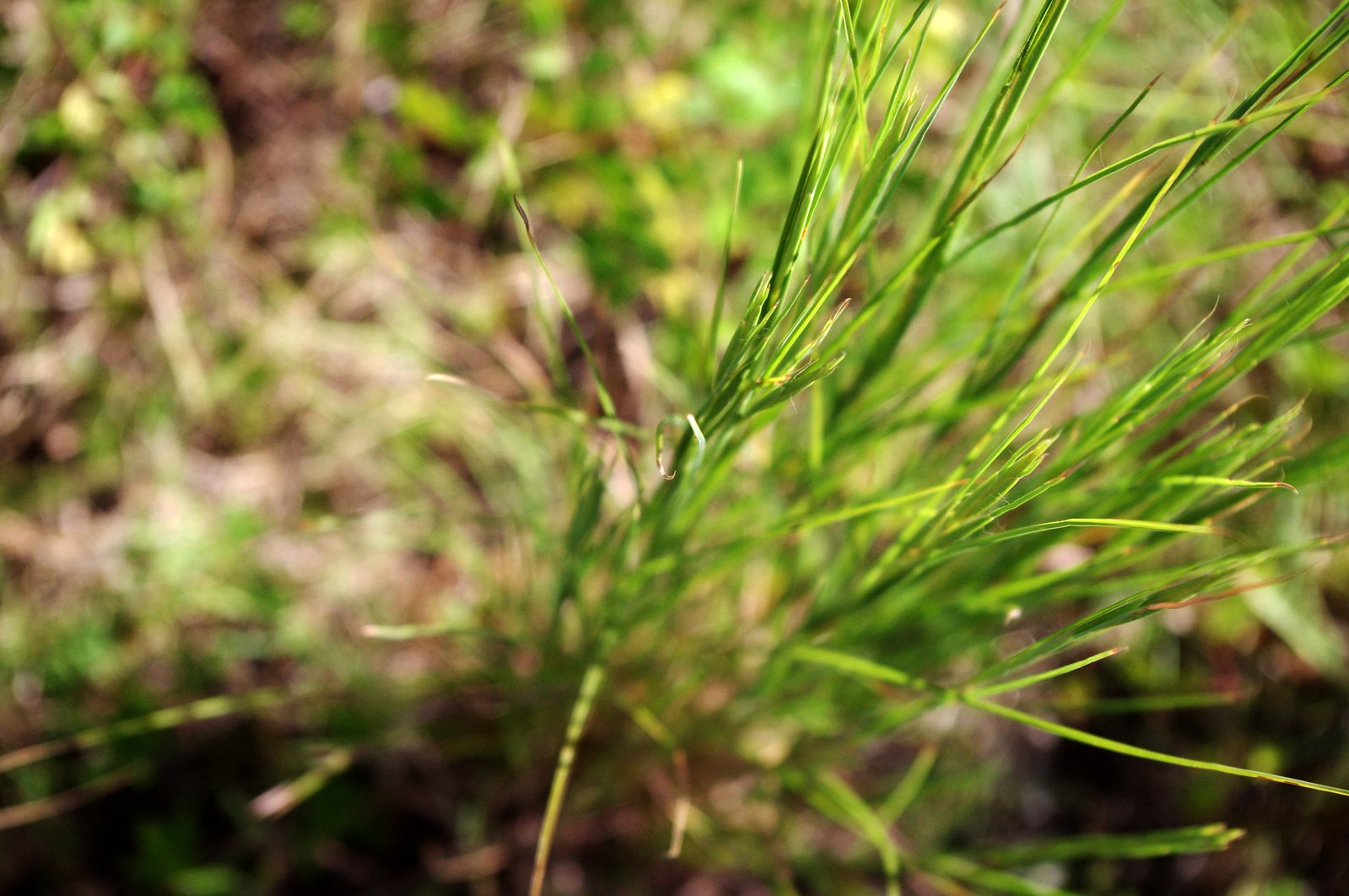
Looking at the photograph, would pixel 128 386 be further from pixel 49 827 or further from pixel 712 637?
pixel 712 637

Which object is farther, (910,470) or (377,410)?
(377,410)

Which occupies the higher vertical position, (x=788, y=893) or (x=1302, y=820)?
(x=788, y=893)

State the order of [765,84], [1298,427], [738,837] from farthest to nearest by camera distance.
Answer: [1298,427] < [765,84] < [738,837]

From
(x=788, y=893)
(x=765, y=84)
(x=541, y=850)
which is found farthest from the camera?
(x=765, y=84)

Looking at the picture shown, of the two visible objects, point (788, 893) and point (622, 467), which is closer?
point (788, 893)

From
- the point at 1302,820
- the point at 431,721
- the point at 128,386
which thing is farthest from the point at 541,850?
the point at 1302,820

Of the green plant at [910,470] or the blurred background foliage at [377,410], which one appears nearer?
the green plant at [910,470]

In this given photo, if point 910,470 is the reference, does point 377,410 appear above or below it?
below

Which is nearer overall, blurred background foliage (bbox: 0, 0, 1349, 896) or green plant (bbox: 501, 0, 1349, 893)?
green plant (bbox: 501, 0, 1349, 893)
